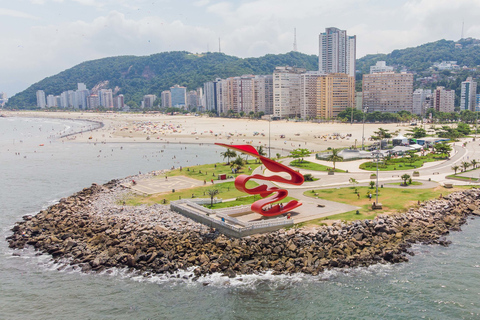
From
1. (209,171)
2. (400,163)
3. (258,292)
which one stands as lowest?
(258,292)

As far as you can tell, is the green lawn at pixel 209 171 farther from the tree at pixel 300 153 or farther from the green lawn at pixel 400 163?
the green lawn at pixel 400 163

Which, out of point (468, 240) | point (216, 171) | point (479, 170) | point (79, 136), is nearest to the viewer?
point (468, 240)

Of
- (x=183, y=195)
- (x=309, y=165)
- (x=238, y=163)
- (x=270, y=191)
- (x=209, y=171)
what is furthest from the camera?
(x=309, y=165)

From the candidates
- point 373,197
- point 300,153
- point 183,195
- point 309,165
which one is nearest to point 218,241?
point 183,195

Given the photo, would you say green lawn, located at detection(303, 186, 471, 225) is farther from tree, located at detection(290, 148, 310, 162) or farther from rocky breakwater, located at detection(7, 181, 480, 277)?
tree, located at detection(290, 148, 310, 162)

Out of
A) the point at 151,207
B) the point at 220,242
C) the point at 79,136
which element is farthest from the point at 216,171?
the point at 79,136

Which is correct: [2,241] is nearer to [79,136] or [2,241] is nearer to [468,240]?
[468,240]

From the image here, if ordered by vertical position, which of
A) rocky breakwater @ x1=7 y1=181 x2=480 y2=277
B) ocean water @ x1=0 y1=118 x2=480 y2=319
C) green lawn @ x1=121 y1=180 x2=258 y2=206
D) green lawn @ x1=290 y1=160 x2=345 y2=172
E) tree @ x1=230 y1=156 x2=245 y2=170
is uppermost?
tree @ x1=230 y1=156 x2=245 y2=170

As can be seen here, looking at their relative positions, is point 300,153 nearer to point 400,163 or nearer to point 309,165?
point 309,165

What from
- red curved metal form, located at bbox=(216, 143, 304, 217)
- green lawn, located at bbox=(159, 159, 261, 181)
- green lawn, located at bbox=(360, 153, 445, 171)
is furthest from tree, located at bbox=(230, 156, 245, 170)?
red curved metal form, located at bbox=(216, 143, 304, 217)
